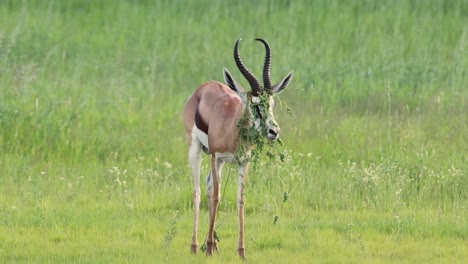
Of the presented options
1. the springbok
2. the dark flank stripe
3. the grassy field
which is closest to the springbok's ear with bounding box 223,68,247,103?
the springbok

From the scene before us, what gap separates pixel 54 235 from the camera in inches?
412

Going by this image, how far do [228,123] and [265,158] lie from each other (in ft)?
14.7

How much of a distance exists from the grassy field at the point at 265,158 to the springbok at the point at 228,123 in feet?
1.55

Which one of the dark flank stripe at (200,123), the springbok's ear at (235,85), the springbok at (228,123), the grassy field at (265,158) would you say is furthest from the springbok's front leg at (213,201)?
the springbok's ear at (235,85)

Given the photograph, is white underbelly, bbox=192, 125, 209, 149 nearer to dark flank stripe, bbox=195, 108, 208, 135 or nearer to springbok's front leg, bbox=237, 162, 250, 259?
dark flank stripe, bbox=195, 108, 208, 135

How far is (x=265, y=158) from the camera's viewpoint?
1385cm

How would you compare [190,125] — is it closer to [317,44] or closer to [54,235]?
[54,235]

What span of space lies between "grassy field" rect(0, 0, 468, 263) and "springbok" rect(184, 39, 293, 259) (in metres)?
0.47

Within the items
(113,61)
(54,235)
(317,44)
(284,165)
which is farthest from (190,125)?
(317,44)

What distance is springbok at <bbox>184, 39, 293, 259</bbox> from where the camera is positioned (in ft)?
29.1

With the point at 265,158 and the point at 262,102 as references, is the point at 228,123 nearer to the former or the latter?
the point at 262,102

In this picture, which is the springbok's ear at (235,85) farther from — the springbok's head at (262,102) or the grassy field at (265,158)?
the grassy field at (265,158)

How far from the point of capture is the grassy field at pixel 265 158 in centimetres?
1037

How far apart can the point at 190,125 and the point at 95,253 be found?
1498 mm
